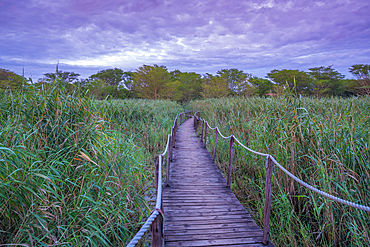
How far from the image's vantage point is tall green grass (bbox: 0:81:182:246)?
1.91 metres

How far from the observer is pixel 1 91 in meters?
3.42

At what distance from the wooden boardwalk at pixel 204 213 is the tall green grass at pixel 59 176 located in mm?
608

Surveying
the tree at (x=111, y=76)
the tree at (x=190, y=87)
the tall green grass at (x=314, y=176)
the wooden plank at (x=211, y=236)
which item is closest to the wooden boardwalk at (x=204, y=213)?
the wooden plank at (x=211, y=236)

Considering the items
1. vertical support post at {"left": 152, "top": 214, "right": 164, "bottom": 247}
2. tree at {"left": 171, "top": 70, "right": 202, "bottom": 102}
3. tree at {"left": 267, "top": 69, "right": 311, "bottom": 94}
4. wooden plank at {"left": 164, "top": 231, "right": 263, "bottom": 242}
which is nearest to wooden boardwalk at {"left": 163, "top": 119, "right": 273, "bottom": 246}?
wooden plank at {"left": 164, "top": 231, "right": 263, "bottom": 242}

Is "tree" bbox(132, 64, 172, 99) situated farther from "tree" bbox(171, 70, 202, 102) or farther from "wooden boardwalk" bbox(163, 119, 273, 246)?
"wooden boardwalk" bbox(163, 119, 273, 246)

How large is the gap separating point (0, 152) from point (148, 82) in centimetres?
3767

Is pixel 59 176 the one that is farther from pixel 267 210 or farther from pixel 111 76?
pixel 111 76

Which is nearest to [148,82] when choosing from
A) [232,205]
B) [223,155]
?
[223,155]

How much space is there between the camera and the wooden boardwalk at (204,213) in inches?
99.7

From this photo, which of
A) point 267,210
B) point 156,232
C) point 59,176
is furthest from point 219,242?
point 59,176

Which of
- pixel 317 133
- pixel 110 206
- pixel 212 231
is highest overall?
pixel 317 133

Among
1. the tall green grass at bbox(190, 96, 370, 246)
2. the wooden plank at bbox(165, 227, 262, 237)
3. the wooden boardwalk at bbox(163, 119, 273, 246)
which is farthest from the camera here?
the wooden plank at bbox(165, 227, 262, 237)

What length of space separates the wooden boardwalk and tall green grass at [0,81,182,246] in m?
0.61

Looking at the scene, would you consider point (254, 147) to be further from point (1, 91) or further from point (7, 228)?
point (1, 91)
